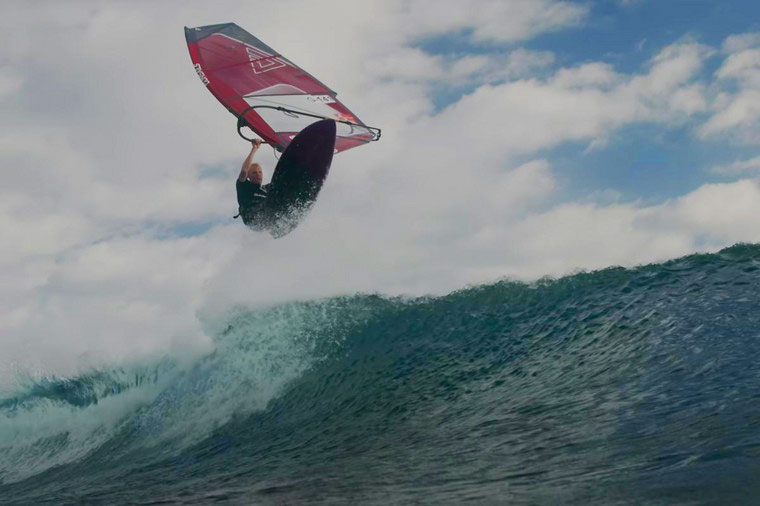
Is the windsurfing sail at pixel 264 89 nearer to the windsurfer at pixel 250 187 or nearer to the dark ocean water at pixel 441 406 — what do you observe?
the windsurfer at pixel 250 187

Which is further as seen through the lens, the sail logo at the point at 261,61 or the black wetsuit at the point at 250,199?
the sail logo at the point at 261,61

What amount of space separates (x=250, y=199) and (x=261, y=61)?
9.99ft

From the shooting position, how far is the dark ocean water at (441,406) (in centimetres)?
386

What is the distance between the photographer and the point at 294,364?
9.23 m

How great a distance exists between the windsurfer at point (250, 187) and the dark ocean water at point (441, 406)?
185 cm

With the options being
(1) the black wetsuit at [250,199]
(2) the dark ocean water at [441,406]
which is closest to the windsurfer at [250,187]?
(1) the black wetsuit at [250,199]

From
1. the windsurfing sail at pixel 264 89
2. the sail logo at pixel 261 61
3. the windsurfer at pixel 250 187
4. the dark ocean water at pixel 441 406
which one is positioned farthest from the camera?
the sail logo at pixel 261 61

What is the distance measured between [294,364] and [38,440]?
16.8 feet

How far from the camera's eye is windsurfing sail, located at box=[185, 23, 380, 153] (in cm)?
1126

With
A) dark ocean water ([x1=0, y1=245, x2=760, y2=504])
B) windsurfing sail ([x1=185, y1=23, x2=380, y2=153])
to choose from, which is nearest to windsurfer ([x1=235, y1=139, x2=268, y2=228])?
windsurfing sail ([x1=185, y1=23, x2=380, y2=153])

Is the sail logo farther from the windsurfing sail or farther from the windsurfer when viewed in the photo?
the windsurfer

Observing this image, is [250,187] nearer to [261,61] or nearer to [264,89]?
[264,89]

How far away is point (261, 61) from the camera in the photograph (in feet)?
38.2

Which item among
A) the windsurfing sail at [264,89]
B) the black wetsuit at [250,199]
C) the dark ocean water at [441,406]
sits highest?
the windsurfing sail at [264,89]
